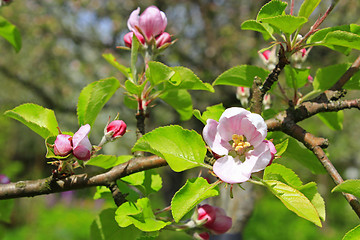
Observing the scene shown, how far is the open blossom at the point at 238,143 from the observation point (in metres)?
0.66

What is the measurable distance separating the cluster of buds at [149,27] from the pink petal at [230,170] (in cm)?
44

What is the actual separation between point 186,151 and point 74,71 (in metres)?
5.27

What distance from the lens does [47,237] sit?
6312 mm

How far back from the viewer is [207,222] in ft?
3.08

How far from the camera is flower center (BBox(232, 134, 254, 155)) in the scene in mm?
730

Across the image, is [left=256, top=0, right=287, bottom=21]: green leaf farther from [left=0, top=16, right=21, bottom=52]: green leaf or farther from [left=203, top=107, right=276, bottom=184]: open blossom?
[left=0, top=16, right=21, bottom=52]: green leaf

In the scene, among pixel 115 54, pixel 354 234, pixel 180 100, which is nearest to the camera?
pixel 354 234

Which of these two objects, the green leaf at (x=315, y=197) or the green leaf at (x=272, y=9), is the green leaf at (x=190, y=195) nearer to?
the green leaf at (x=315, y=197)

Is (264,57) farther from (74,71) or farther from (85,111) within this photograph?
(74,71)

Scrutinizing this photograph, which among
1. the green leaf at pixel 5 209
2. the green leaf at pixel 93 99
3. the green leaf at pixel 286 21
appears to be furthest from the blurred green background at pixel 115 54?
the green leaf at pixel 286 21

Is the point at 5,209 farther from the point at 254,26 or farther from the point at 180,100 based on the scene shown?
the point at 254,26

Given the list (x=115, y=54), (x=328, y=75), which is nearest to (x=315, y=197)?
(x=328, y=75)

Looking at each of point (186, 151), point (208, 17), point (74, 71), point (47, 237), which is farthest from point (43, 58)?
point (186, 151)

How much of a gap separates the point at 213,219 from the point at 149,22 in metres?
0.56
